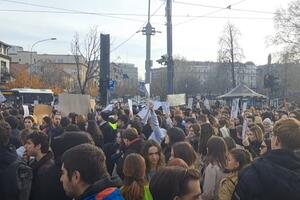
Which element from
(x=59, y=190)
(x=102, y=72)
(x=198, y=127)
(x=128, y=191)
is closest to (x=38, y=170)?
(x=59, y=190)

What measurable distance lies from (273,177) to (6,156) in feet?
9.18

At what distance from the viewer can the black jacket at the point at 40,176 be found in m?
5.22

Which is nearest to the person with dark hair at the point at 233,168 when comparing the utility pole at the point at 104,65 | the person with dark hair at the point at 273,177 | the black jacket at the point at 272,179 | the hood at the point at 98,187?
the person with dark hair at the point at 273,177

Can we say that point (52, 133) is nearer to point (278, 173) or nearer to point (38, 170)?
point (38, 170)

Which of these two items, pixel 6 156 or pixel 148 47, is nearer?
pixel 6 156

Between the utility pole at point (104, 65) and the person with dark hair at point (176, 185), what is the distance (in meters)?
17.9

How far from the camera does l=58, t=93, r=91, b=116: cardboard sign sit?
1575 centimetres

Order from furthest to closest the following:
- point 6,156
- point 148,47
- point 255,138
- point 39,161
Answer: point 148,47, point 255,138, point 39,161, point 6,156

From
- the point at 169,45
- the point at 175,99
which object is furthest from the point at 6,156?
the point at 169,45

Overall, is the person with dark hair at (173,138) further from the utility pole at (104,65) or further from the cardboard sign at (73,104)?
the utility pole at (104,65)

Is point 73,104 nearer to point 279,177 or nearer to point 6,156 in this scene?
point 6,156

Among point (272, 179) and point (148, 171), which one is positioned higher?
point (272, 179)

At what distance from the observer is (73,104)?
1580 cm

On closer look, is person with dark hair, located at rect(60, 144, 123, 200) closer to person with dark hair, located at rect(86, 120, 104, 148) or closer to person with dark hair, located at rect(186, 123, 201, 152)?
person with dark hair, located at rect(186, 123, 201, 152)
